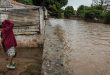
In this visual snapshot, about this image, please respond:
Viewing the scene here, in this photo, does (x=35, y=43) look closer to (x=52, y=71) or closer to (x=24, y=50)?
(x=24, y=50)

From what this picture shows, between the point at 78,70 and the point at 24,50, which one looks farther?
the point at 24,50

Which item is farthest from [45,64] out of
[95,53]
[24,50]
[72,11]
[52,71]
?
[72,11]

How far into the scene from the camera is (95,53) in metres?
11.7

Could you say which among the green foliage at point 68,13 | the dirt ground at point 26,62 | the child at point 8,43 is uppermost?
the child at point 8,43

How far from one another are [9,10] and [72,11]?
52.3 metres

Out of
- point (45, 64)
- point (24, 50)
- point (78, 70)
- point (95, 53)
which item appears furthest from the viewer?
point (95, 53)

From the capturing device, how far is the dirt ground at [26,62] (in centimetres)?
649

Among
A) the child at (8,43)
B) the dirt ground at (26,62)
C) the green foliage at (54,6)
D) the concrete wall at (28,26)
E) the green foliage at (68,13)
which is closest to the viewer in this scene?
the dirt ground at (26,62)

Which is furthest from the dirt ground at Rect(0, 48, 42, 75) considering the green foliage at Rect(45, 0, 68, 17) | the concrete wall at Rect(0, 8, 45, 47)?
the green foliage at Rect(45, 0, 68, 17)

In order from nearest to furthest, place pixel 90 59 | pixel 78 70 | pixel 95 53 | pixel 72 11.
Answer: pixel 78 70 < pixel 90 59 < pixel 95 53 < pixel 72 11

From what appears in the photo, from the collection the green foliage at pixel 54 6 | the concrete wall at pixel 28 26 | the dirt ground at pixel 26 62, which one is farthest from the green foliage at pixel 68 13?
the dirt ground at pixel 26 62

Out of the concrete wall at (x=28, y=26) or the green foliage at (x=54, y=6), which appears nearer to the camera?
the concrete wall at (x=28, y=26)

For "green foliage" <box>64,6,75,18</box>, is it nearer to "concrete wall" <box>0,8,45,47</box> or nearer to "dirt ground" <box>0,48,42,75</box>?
"concrete wall" <box>0,8,45,47</box>

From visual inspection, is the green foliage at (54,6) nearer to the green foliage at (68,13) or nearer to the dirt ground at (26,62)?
the green foliage at (68,13)
